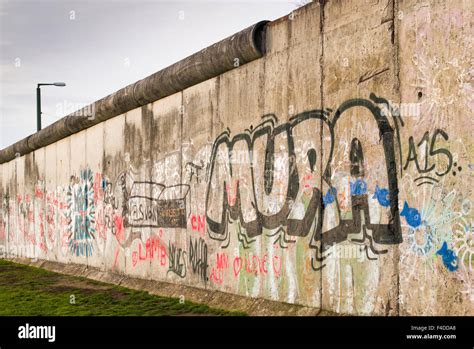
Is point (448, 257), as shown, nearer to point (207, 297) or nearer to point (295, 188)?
point (295, 188)

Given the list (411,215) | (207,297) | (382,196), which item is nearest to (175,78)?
(207,297)

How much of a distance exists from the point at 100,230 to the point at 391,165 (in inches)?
336

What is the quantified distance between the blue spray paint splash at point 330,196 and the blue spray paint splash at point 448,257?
1.52 metres

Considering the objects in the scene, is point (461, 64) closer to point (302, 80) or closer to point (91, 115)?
point (302, 80)

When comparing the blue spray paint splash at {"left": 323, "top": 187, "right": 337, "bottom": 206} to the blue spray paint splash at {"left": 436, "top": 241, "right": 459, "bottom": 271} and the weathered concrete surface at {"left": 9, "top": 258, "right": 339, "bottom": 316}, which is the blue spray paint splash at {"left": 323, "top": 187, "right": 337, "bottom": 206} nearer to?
the weathered concrete surface at {"left": 9, "top": 258, "right": 339, "bottom": 316}

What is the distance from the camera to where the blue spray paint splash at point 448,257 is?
5488 mm

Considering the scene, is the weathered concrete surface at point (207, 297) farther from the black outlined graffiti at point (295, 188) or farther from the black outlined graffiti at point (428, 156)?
the black outlined graffiti at point (428, 156)

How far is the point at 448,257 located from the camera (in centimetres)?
555

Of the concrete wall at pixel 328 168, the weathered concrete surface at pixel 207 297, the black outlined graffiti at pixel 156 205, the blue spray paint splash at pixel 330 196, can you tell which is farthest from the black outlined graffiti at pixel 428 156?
the black outlined graffiti at pixel 156 205

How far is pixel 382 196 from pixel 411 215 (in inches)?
16.4

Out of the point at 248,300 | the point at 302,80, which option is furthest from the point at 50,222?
the point at 302,80

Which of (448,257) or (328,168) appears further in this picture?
(328,168)

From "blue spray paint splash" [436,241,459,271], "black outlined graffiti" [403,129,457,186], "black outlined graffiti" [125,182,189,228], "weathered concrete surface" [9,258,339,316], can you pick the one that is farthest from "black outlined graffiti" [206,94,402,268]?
"black outlined graffiti" [125,182,189,228]
